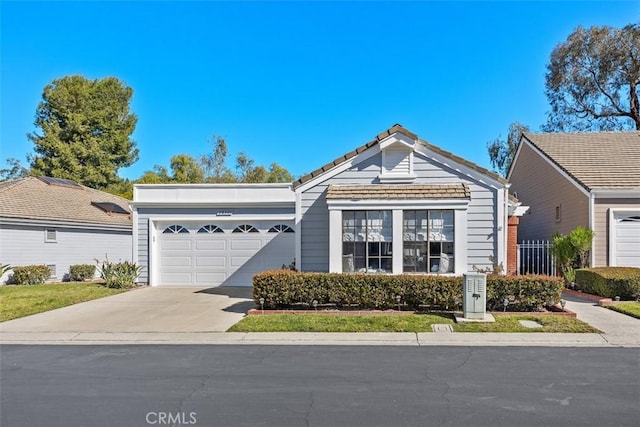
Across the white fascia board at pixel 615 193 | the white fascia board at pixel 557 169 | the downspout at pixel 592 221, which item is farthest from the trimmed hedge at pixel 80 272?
the white fascia board at pixel 615 193

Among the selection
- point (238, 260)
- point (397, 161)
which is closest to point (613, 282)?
point (397, 161)

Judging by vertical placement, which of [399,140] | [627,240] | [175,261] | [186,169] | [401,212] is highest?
[186,169]

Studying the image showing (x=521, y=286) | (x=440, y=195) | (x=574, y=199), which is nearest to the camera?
(x=521, y=286)

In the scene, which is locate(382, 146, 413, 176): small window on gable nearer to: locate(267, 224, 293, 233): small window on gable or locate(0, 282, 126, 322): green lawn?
locate(267, 224, 293, 233): small window on gable

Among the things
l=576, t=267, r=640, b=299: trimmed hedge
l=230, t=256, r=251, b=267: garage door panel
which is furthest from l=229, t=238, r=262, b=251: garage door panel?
l=576, t=267, r=640, b=299: trimmed hedge

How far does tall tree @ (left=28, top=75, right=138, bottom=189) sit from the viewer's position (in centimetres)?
3622

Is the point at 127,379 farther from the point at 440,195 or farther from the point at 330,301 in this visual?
the point at 440,195

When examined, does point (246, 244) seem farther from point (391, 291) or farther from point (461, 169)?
point (461, 169)

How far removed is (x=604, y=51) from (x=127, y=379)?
37.0m

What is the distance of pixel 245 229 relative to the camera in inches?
664

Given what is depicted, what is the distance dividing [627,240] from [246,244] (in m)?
13.3

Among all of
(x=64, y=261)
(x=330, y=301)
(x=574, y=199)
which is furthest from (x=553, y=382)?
(x=64, y=261)

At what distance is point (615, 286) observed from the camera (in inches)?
484

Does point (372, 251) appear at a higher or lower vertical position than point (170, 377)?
higher
